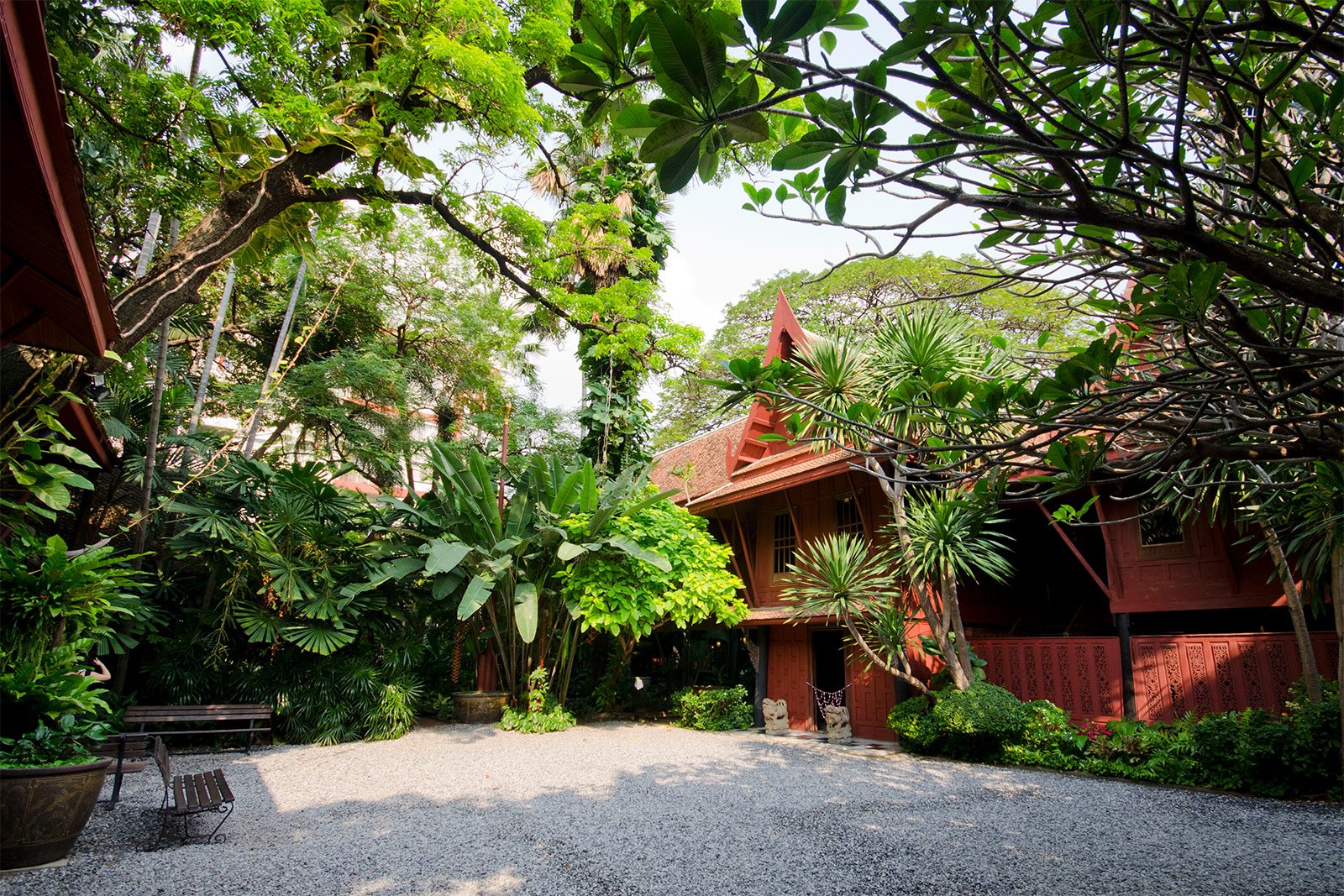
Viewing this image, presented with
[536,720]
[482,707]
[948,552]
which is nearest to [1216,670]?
[948,552]

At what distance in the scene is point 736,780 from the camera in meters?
7.23

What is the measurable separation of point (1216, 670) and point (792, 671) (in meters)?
6.06

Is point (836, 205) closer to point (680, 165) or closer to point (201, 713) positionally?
point (680, 165)

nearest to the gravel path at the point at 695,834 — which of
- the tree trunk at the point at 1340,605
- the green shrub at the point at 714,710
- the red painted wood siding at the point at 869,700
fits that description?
the tree trunk at the point at 1340,605

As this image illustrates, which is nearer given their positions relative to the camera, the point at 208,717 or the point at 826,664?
the point at 208,717

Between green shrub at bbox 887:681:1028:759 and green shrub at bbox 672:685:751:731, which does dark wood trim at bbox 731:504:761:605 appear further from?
green shrub at bbox 887:681:1028:759

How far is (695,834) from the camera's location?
5156 mm

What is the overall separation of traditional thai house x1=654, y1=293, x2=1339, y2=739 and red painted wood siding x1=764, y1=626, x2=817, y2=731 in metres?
0.03

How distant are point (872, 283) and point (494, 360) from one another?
11539 mm

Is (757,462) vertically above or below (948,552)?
above

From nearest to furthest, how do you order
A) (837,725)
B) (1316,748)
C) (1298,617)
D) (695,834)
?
(695,834) < (1316,748) < (1298,617) < (837,725)

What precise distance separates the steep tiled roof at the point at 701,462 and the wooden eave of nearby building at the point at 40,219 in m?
10.5

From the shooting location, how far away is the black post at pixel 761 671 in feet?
38.9

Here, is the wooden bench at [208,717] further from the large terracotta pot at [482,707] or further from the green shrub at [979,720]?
the green shrub at [979,720]
